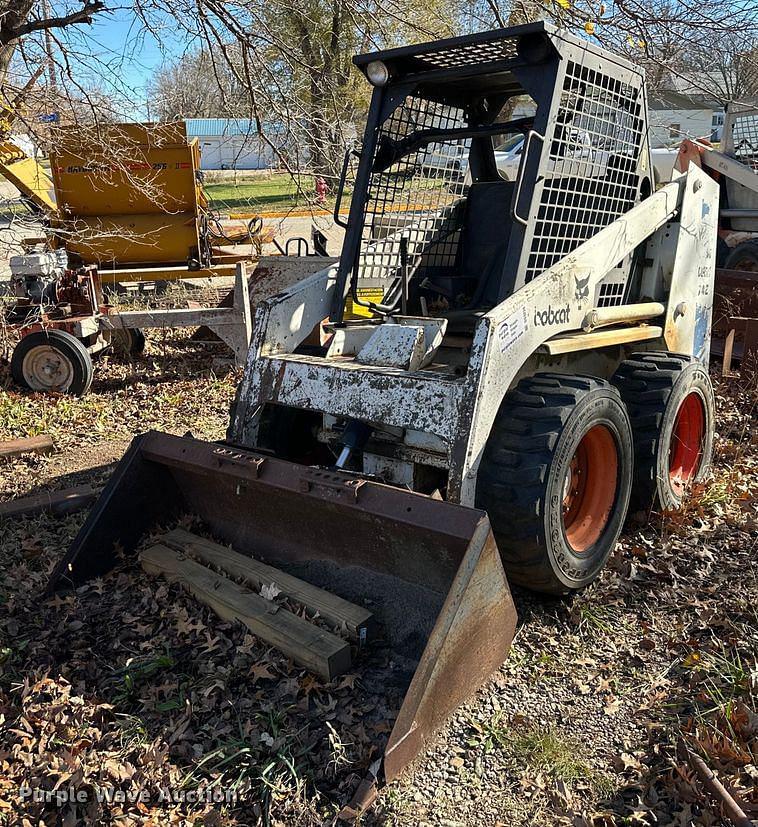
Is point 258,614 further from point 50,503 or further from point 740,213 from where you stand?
point 740,213

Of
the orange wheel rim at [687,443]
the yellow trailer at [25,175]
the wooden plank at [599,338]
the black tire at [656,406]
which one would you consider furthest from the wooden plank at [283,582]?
the yellow trailer at [25,175]

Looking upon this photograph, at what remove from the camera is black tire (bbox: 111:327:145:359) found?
26.8 feet

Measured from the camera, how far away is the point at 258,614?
3.22 meters

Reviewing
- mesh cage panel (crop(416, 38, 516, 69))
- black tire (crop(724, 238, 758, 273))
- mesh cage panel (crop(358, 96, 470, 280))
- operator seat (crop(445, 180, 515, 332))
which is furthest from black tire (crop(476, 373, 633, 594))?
black tire (crop(724, 238, 758, 273))

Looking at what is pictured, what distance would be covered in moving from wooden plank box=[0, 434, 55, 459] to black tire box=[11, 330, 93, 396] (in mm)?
1168

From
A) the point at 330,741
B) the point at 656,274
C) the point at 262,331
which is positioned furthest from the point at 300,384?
the point at 656,274

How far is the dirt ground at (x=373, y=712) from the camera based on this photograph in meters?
2.54

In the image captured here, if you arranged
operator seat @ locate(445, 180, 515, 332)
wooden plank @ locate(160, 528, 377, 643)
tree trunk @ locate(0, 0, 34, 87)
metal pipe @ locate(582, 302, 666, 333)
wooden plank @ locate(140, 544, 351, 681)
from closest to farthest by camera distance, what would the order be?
1. wooden plank @ locate(140, 544, 351, 681)
2. wooden plank @ locate(160, 528, 377, 643)
3. metal pipe @ locate(582, 302, 666, 333)
4. operator seat @ locate(445, 180, 515, 332)
5. tree trunk @ locate(0, 0, 34, 87)

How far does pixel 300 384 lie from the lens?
3.89m

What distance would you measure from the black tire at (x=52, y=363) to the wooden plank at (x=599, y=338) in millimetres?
4764

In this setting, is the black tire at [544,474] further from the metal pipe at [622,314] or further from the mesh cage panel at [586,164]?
the mesh cage panel at [586,164]

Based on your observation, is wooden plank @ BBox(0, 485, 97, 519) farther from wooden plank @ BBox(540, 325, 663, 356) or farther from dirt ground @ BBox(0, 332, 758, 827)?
wooden plank @ BBox(540, 325, 663, 356)

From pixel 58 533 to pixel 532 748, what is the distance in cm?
298

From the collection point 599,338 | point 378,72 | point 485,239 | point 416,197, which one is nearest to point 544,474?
point 599,338
